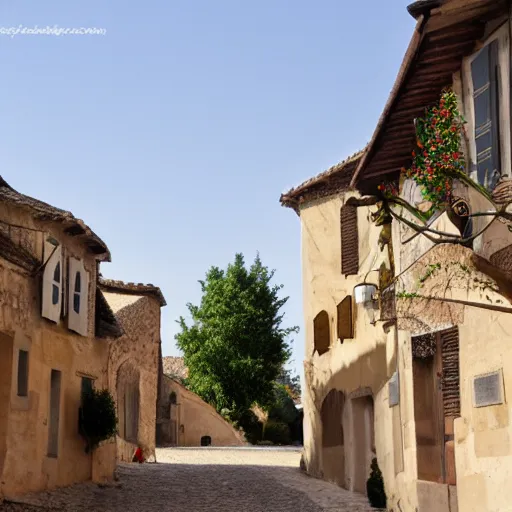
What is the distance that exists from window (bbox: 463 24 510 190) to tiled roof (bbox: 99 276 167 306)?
20.2 metres

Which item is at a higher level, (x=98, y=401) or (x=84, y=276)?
(x=84, y=276)

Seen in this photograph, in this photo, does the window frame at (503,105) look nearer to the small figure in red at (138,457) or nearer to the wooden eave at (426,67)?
the wooden eave at (426,67)

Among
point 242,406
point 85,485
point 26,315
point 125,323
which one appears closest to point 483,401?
point 26,315

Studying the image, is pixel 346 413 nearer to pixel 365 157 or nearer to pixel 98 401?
pixel 98 401

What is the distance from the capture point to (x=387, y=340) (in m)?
17.1

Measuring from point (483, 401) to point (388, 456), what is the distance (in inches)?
226

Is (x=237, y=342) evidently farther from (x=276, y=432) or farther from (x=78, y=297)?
(x=78, y=297)

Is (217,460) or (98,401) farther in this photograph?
(217,460)

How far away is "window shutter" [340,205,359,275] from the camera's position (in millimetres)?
21453

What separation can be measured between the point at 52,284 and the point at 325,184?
8006 mm

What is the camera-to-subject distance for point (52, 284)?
57.9ft

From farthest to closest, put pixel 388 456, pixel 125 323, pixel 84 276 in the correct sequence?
1. pixel 125 323
2. pixel 84 276
3. pixel 388 456

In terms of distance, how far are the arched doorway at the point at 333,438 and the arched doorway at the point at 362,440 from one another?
0.96 meters

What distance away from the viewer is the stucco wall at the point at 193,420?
39438 mm
